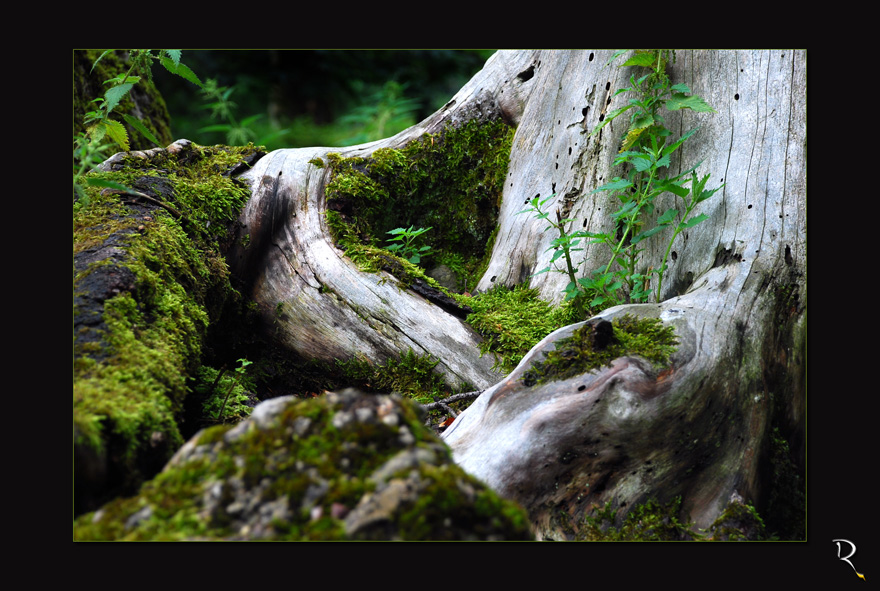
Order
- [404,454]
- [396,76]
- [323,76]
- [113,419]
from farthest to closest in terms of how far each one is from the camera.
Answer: [396,76] → [323,76] → [113,419] → [404,454]

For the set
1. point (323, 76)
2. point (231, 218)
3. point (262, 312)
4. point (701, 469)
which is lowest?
point (701, 469)

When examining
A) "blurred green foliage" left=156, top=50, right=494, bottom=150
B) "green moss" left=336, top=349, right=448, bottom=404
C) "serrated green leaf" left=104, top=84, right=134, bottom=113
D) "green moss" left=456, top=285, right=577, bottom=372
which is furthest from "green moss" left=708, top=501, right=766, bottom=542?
"blurred green foliage" left=156, top=50, right=494, bottom=150

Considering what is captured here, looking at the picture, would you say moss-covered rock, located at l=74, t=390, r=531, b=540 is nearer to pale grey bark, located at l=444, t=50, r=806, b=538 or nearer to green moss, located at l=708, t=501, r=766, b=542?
pale grey bark, located at l=444, t=50, r=806, b=538

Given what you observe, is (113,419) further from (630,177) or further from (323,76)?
(323,76)

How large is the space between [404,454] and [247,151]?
9.82 feet

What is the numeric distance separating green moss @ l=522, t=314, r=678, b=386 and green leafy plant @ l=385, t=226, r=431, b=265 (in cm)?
139

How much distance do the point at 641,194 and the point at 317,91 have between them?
528 centimetres

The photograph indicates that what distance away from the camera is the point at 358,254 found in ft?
12.1

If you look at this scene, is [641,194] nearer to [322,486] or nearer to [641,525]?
[641,525]

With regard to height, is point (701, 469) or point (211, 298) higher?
point (211, 298)

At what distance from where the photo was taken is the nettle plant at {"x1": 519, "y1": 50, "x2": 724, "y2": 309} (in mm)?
2990

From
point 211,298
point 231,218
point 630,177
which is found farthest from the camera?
point 231,218

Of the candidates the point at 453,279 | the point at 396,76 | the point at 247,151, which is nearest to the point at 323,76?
the point at 396,76

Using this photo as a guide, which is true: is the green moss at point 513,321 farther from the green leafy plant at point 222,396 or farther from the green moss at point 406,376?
the green leafy plant at point 222,396
